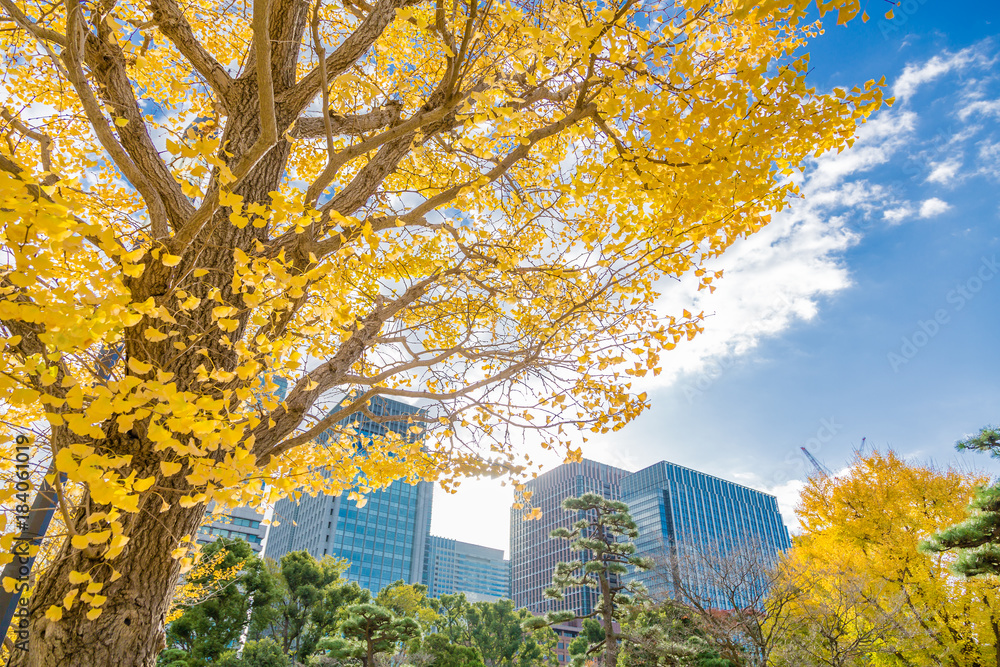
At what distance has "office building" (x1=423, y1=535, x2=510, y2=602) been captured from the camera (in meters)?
105

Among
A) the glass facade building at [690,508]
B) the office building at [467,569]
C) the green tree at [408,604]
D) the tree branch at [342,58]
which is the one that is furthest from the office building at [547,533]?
the tree branch at [342,58]

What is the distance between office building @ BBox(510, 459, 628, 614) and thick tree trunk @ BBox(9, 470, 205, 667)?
68.5m

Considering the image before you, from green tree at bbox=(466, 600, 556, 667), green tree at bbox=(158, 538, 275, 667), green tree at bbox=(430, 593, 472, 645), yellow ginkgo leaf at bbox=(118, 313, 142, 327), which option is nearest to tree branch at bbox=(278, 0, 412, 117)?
yellow ginkgo leaf at bbox=(118, 313, 142, 327)

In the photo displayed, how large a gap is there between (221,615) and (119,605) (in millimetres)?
16471

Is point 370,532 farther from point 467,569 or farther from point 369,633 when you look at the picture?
point 369,633

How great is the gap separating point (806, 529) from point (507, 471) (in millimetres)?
13633

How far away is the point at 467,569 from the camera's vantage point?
109 m

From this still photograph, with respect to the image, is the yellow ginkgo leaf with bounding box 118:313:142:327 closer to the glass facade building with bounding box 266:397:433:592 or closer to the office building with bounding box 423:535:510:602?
the glass facade building with bounding box 266:397:433:592

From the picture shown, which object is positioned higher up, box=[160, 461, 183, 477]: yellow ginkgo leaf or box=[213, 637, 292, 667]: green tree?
box=[160, 461, 183, 477]: yellow ginkgo leaf

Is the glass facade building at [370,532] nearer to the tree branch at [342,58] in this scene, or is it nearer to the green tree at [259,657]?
the green tree at [259,657]

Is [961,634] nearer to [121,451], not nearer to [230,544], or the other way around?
[121,451]

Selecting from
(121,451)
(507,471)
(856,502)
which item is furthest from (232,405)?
(856,502)

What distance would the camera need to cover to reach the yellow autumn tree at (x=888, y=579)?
28.3 ft

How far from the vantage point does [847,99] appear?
2420 millimetres
